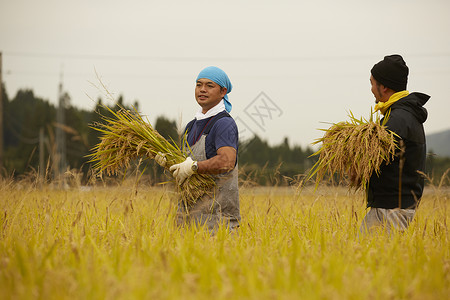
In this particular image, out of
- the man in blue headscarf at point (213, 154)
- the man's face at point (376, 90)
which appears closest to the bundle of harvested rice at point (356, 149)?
the man's face at point (376, 90)

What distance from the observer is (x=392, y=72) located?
10.7 feet

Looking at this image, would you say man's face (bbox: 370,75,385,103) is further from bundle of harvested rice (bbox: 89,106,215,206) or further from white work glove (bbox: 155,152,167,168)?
white work glove (bbox: 155,152,167,168)

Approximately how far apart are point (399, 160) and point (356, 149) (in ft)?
1.16

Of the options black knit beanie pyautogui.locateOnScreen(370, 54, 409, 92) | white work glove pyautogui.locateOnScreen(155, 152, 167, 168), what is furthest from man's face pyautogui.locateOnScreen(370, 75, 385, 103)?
white work glove pyautogui.locateOnScreen(155, 152, 167, 168)

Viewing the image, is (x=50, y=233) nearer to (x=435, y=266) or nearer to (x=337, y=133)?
(x=337, y=133)

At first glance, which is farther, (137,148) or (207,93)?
(207,93)

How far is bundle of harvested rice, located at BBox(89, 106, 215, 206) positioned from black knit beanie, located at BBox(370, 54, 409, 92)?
1.53 m

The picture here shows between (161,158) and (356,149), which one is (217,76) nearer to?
(161,158)


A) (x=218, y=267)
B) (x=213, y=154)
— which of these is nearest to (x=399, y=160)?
(x=213, y=154)

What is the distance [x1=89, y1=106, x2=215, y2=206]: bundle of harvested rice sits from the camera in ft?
10.7

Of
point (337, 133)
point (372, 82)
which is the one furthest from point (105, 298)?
point (372, 82)

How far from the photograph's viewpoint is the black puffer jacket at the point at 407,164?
3109 mm

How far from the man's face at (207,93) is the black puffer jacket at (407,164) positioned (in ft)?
4.37

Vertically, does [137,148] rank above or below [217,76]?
below
